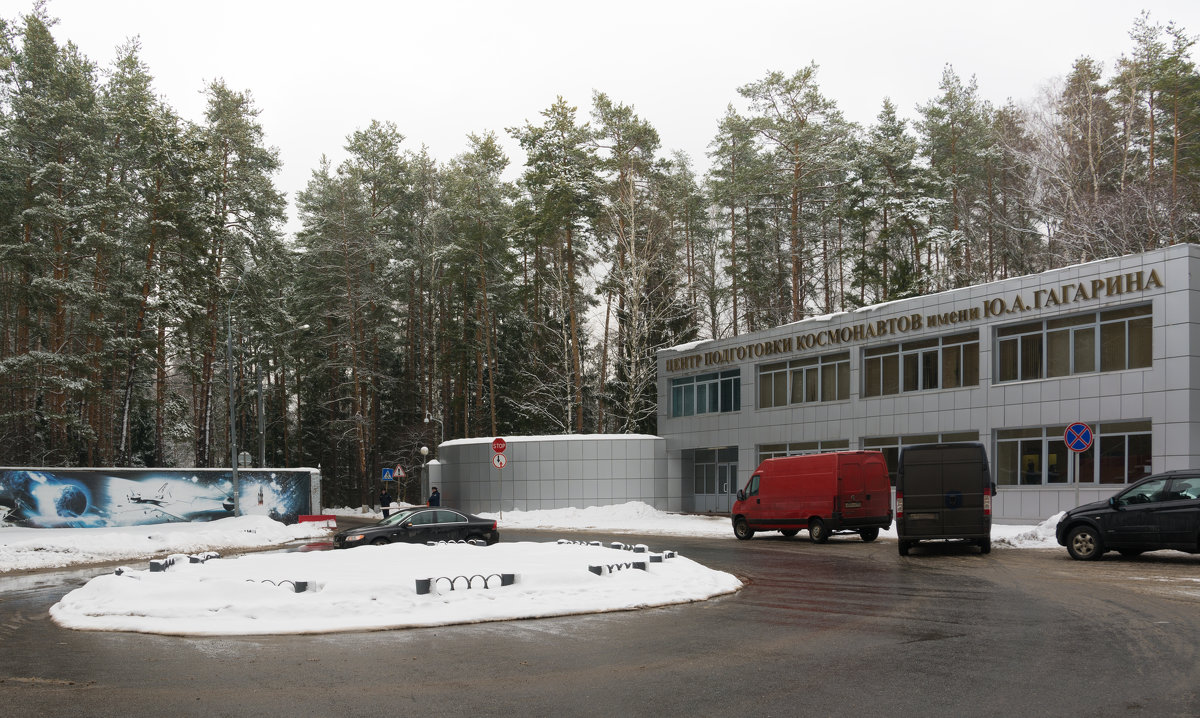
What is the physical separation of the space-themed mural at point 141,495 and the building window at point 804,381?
19.6 metres

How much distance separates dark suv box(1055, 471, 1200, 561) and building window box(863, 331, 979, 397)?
14849mm

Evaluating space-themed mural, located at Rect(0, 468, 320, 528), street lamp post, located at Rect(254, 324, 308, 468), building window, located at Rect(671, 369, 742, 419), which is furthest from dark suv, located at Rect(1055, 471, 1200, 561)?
street lamp post, located at Rect(254, 324, 308, 468)

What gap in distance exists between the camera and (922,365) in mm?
35125

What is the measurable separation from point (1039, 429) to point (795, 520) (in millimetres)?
10340

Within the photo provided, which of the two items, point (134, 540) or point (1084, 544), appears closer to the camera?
point (1084, 544)

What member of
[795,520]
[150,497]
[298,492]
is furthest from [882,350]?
[150,497]

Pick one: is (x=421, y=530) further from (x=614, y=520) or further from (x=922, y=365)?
(x=922, y=365)

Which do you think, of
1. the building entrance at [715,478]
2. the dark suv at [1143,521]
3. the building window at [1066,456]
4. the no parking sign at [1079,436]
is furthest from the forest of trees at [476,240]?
the dark suv at [1143,521]

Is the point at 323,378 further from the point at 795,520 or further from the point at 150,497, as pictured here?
the point at 795,520

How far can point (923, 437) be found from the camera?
1377 inches

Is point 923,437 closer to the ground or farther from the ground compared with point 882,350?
closer to the ground

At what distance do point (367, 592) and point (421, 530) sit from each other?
10103 millimetres

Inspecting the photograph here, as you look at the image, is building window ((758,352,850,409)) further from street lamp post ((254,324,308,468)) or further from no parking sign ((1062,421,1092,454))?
street lamp post ((254,324,308,468))

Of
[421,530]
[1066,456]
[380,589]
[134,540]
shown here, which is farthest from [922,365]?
→ [134,540]
